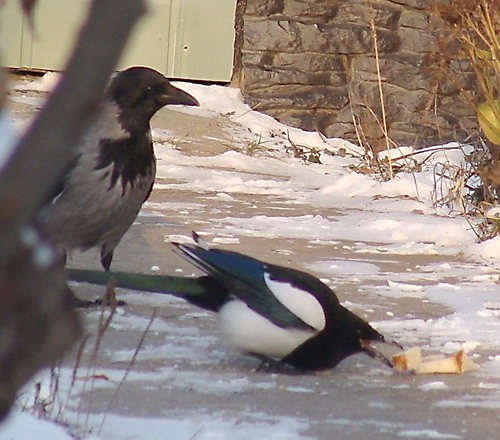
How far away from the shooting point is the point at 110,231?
4.30 meters

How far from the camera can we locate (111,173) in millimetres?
4207

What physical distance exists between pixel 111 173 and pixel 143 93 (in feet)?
1.23

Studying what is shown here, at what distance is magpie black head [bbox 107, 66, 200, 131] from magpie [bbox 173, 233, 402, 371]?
3.10 ft

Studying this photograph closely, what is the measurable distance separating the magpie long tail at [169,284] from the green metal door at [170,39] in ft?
23.7

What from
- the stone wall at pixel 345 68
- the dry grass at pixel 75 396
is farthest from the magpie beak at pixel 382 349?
the stone wall at pixel 345 68

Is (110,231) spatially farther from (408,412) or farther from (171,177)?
(171,177)

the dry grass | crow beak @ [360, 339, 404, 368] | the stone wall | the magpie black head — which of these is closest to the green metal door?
the stone wall

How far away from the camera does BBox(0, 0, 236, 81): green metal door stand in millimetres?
10484

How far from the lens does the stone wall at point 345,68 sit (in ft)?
33.5

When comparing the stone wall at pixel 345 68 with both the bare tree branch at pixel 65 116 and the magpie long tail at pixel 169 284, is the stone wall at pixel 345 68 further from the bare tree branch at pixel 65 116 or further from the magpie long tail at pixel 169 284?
the bare tree branch at pixel 65 116

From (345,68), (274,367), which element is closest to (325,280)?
(274,367)

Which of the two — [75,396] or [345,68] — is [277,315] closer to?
[75,396]

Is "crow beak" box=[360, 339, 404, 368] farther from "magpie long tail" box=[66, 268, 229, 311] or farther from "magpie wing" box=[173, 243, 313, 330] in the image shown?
"magpie long tail" box=[66, 268, 229, 311]

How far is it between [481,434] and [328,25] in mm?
7643
